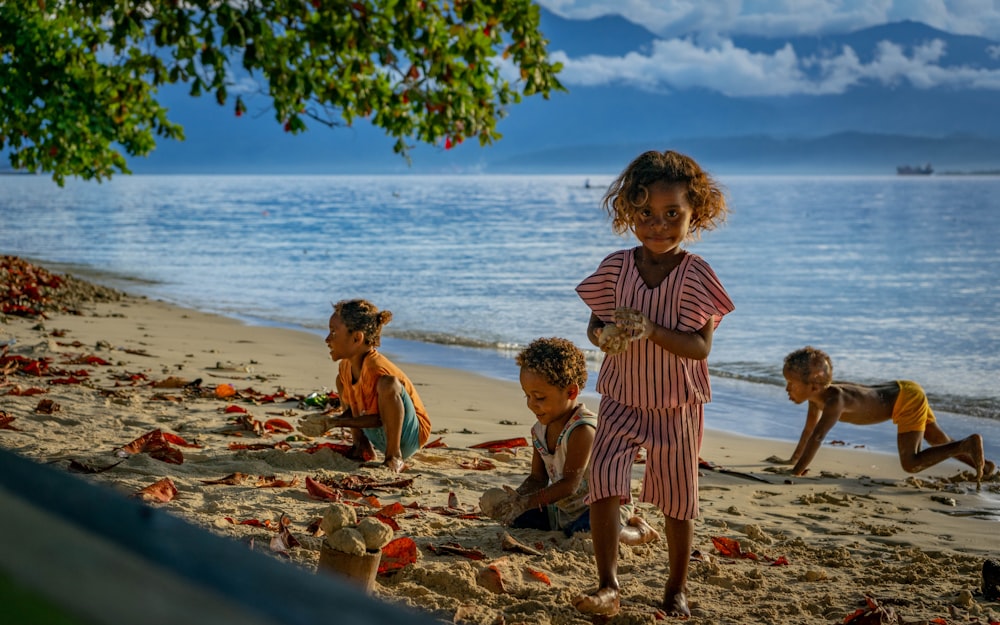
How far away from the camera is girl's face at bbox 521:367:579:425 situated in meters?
4.70

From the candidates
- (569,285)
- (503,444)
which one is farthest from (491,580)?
(569,285)

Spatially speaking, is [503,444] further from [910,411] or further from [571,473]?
[910,411]

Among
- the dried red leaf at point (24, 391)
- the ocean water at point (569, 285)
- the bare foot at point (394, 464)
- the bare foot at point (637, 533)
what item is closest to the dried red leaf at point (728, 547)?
the bare foot at point (637, 533)

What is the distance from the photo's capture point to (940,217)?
181ft

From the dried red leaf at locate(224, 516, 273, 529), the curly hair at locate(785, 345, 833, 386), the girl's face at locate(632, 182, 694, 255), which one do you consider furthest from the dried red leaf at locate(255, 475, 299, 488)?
the curly hair at locate(785, 345, 833, 386)

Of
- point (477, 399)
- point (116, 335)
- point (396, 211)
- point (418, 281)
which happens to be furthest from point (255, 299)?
point (396, 211)

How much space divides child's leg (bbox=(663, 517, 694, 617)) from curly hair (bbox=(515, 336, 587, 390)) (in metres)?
0.99

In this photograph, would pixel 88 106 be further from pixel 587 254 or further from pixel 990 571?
pixel 587 254

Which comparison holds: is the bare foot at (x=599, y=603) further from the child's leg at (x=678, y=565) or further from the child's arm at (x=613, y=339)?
the child's arm at (x=613, y=339)

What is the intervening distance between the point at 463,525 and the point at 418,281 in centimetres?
1725

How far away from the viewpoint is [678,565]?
3930 mm

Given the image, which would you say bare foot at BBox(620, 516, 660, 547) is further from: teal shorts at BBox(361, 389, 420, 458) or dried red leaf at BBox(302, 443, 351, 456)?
dried red leaf at BBox(302, 443, 351, 456)

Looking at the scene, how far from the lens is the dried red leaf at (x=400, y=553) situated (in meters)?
4.15

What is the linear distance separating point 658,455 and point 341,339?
2605 millimetres
